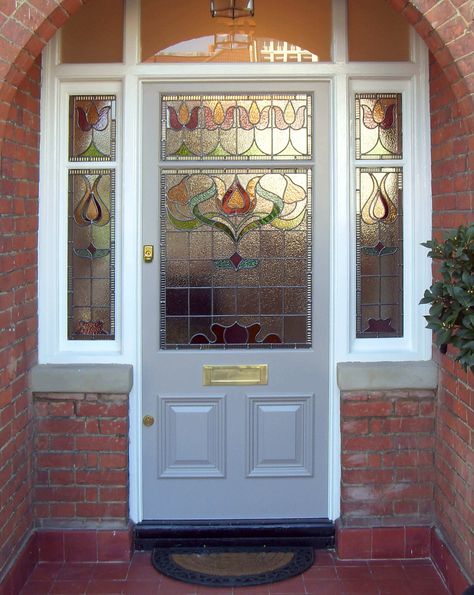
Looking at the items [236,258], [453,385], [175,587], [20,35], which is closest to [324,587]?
[175,587]

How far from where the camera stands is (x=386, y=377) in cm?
507

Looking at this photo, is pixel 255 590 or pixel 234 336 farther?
pixel 234 336

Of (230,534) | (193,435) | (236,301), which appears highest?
(236,301)

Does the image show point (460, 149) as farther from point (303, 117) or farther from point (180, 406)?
point (180, 406)

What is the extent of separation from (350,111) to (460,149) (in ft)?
2.54

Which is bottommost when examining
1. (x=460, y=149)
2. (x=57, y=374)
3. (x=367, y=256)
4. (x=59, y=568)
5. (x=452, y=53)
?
(x=59, y=568)

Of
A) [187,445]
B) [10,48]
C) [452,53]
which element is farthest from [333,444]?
[10,48]

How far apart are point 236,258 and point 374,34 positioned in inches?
60.0

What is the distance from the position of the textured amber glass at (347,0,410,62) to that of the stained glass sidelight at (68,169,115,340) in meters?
1.62

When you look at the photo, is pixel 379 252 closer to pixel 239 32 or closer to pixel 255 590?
pixel 239 32

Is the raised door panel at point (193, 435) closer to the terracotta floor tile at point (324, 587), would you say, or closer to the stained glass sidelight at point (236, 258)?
the stained glass sidelight at point (236, 258)

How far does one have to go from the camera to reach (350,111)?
5.12 metres

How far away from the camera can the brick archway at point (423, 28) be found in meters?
4.09

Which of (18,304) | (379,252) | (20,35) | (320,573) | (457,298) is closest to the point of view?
(457,298)
